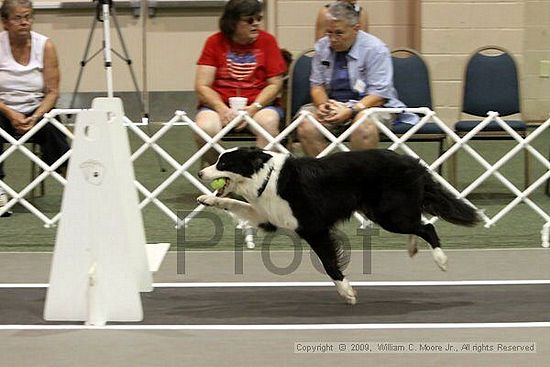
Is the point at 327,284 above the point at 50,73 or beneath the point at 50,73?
beneath

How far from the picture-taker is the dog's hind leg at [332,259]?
12.8ft

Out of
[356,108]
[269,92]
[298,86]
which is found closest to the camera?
[356,108]

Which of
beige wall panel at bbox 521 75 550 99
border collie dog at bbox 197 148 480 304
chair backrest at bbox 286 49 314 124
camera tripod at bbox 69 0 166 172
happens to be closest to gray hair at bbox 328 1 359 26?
chair backrest at bbox 286 49 314 124

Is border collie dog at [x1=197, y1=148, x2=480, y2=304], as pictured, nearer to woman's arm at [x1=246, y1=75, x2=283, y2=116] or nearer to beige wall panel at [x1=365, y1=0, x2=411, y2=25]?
woman's arm at [x1=246, y1=75, x2=283, y2=116]

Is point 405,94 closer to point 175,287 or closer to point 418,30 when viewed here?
point 175,287

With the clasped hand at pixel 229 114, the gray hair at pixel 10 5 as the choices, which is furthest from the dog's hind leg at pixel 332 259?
the gray hair at pixel 10 5

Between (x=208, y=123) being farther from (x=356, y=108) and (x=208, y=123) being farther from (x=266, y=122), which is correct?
(x=356, y=108)

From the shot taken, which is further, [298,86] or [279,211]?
[298,86]

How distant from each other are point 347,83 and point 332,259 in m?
1.96

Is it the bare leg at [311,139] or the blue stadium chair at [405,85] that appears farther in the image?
the blue stadium chair at [405,85]

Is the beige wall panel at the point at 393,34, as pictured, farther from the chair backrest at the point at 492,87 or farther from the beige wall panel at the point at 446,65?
the chair backrest at the point at 492,87

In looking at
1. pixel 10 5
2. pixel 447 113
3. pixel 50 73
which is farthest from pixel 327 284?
pixel 447 113

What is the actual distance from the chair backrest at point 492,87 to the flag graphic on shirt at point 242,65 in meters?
1.51

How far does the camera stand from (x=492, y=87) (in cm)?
634
